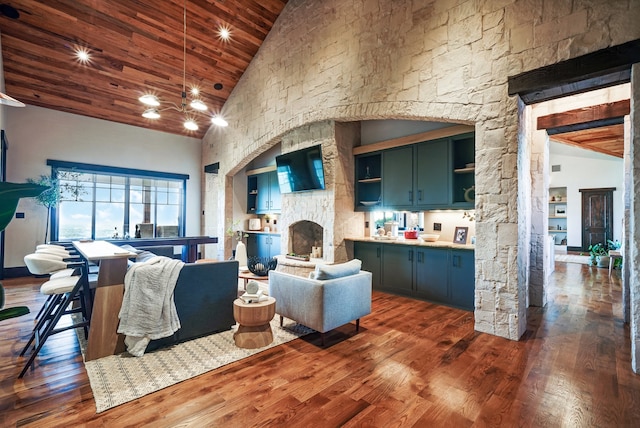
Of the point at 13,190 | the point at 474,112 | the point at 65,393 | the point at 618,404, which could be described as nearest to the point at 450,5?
the point at 474,112

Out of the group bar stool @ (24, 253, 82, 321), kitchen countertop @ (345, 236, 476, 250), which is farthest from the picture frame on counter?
bar stool @ (24, 253, 82, 321)

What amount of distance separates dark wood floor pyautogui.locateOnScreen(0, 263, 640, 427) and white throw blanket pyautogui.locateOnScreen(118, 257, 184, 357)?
437mm

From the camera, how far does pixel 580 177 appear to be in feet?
35.6

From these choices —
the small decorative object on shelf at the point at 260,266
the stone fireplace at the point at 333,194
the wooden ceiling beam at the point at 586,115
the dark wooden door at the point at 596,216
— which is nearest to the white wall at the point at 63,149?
the stone fireplace at the point at 333,194

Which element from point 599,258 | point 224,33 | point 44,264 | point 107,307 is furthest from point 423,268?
point 599,258

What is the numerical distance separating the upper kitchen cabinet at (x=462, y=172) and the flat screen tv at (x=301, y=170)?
2.23 meters

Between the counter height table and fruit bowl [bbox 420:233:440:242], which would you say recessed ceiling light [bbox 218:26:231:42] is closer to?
the counter height table

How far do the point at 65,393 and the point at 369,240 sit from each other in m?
4.24

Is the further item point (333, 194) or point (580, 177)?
point (580, 177)

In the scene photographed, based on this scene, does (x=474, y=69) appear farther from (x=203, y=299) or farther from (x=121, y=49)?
(x=121, y=49)

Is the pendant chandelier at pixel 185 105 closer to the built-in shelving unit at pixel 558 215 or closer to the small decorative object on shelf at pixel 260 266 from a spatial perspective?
the small decorative object on shelf at pixel 260 266

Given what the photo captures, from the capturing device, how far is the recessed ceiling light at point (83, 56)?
5.68m

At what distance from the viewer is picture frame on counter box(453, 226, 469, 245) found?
15.0 ft

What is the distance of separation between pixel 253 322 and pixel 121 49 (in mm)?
6171
